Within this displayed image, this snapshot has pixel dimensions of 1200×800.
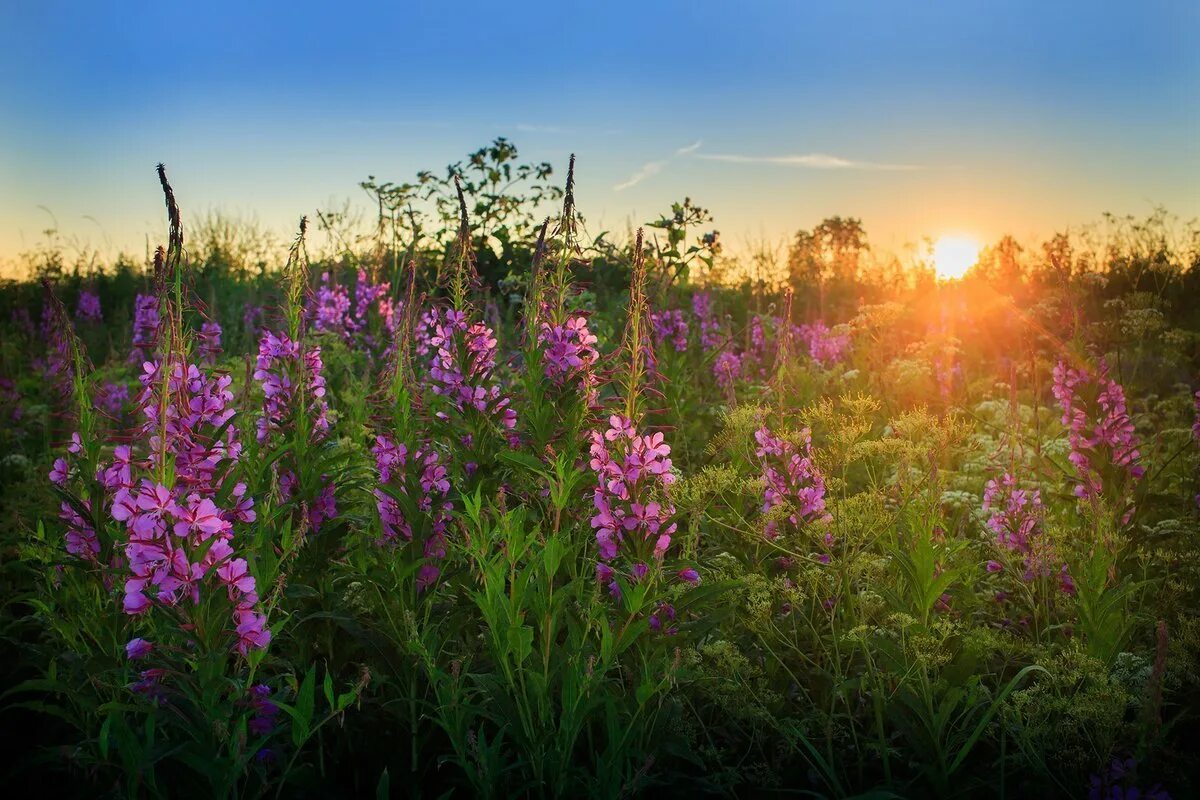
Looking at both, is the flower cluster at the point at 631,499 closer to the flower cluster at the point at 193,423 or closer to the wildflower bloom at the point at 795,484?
the wildflower bloom at the point at 795,484

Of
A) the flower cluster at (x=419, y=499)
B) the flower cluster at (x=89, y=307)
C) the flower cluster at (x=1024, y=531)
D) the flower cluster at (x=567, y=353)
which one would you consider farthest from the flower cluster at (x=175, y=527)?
the flower cluster at (x=89, y=307)

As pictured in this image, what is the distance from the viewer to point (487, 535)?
2613mm

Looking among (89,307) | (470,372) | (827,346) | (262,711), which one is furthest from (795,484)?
(89,307)

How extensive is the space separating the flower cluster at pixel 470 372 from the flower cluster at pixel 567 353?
0.72 ft

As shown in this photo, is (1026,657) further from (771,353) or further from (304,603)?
(771,353)

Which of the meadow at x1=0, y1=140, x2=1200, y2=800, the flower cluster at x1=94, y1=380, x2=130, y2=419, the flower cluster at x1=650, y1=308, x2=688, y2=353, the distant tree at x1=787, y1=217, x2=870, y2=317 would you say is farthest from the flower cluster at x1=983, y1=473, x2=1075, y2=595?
the distant tree at x1=787, y1=217, x2=870, y2=317

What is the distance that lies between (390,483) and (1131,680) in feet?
8.24

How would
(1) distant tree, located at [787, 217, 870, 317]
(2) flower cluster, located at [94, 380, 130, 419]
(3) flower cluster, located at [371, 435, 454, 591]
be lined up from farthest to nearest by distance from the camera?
(1) distant tree, located at [787, 217, 870, 317], (2) flower cluster, located at [94, 380, 130, 419], (3) flower cluster, located at [371, 435, 454, 591]

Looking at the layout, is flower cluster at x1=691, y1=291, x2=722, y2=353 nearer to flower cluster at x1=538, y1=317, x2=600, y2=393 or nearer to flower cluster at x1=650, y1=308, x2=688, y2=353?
flower cluster at x1=650, y1=308, x2=688, y2=353

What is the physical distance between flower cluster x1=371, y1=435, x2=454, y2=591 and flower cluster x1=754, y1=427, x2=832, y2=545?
47.4 inches

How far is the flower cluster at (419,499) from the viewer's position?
3.11 meters

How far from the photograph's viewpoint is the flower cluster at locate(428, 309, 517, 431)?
3.56 m

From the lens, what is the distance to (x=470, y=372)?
358 centimetres

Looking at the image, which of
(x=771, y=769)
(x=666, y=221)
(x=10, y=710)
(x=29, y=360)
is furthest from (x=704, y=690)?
(x=29, y=360)
